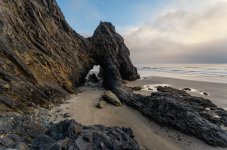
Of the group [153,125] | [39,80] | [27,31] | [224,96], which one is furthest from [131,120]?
[224,96]

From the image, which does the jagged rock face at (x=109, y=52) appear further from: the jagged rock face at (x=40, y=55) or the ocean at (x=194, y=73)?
the ocean at (x=194, y=73)

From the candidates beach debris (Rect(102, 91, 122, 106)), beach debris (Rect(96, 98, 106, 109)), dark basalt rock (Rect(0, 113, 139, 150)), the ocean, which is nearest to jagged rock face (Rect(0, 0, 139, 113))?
dark basalt rock (Rect(0, 113, 139, 150))

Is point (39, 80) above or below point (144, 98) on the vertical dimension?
above

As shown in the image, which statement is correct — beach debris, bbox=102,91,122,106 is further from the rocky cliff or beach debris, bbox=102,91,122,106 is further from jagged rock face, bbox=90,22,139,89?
jagged rock face, bbox=90,22,139,89

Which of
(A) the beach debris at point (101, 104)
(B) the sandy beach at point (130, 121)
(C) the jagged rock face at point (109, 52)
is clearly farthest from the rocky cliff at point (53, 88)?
(A) the beach debris at point (101, 104)

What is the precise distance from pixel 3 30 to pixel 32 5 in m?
5.69

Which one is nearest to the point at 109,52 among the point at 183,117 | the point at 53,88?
the point at 53,88

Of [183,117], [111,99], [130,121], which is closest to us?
[183,117]

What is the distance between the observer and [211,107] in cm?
2588

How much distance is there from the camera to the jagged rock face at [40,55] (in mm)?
19219

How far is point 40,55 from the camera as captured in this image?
76.8 feet

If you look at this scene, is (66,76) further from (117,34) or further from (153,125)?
(117,34)

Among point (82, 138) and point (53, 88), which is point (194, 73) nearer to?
point (53, 88)

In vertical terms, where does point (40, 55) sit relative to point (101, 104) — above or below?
above
